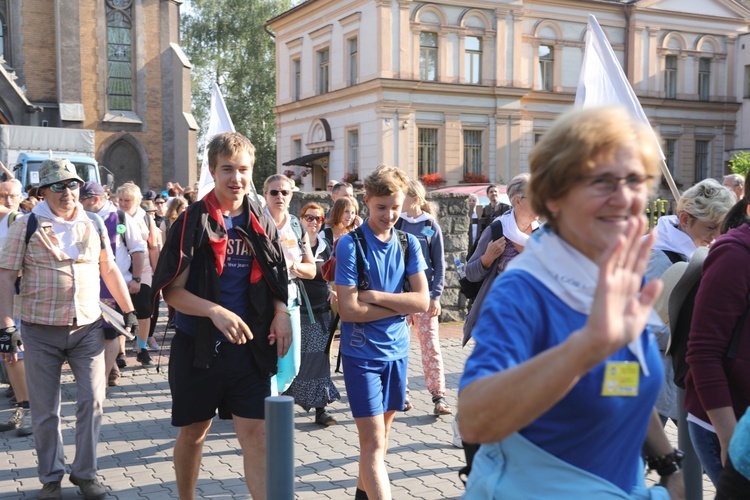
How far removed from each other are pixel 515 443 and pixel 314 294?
597cm

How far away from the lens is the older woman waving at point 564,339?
1805 millimetres

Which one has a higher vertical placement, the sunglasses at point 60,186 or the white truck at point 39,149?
the white truck at point 39,149

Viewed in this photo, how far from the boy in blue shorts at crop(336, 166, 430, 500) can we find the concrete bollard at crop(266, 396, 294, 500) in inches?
54.7

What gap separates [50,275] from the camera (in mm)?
5551

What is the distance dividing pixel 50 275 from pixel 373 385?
247 centimetres

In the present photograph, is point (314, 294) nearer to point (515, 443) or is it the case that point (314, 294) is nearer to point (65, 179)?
point (65, 179)

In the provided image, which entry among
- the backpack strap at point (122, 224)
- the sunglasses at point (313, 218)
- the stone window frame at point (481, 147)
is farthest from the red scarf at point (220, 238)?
the stone window frame at point (481, 147)

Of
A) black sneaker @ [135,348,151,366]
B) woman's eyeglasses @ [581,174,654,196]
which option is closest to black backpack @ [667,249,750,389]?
woman's eyeglasses @ [581,174,654,196]

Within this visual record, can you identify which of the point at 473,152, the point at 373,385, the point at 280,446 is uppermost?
the point at 473,152

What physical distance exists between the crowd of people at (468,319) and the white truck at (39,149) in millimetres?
16245

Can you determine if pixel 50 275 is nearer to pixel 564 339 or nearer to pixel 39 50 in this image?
pixel 564 339

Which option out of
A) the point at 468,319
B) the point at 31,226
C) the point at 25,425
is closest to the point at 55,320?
the point at 31,226

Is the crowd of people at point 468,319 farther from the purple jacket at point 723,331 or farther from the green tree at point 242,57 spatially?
the green tree at point 242,57

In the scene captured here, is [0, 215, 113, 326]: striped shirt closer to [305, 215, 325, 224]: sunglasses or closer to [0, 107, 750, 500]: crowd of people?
[0, 107, 750, 500]: crowd of people
